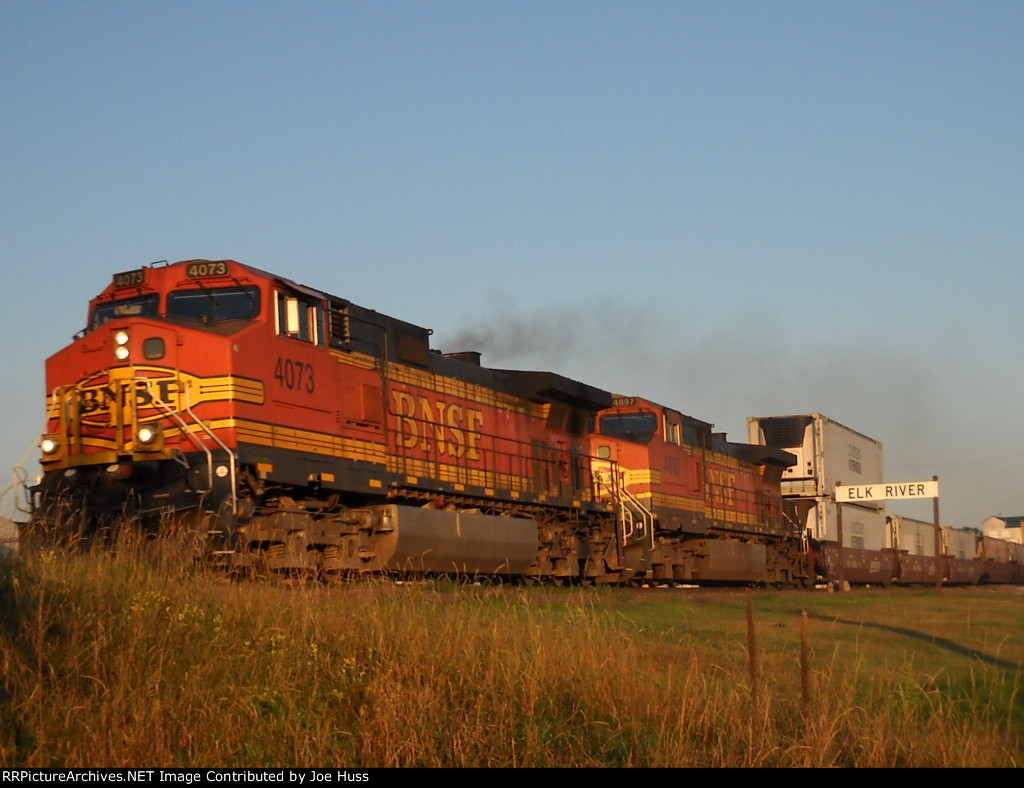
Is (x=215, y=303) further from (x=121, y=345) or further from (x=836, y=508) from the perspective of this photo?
(x=836, y=508)

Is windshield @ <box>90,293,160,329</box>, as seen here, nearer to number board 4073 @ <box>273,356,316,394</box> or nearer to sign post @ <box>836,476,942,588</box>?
number board 4073 @ <box>273,356,316,394</box>

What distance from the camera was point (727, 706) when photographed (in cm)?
735

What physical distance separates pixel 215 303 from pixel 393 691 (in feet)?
25.6

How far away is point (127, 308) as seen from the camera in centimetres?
1417

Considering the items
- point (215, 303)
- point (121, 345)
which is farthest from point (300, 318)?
point (121, 345)

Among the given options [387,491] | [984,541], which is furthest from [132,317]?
[984,541]

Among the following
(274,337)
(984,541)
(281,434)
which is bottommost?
(984,541)

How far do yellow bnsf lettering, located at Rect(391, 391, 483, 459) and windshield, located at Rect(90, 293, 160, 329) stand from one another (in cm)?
389

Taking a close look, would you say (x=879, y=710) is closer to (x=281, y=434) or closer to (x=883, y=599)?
(x=281, y=434)

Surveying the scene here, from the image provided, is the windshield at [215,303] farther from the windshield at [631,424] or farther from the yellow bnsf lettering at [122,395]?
the windshield at [631,424]

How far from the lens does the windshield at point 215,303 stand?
548 inches

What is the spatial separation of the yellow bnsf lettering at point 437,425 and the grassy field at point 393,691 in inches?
274

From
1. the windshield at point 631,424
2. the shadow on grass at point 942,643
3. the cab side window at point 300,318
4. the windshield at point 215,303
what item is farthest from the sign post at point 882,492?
the windshield at point 215,303
